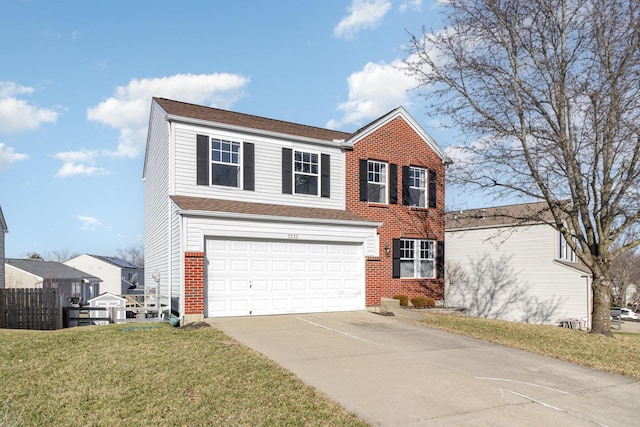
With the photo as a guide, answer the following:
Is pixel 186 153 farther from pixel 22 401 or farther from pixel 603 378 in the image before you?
pixel 603 378

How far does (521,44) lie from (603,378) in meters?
10.3

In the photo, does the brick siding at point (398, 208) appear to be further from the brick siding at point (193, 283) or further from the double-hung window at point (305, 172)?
the brick siding at point (193, 283)

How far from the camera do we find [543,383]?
24.5 feet

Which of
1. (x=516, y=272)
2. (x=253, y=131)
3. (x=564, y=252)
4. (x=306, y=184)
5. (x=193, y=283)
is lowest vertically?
(x=516, y=272)

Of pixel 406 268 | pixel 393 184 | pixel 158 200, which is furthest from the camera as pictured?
pixel 406 268

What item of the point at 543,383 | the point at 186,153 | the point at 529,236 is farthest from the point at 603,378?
the point at 529,236

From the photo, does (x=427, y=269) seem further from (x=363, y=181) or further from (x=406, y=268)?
(x=363, y=181)

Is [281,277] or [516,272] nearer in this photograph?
[281,277]

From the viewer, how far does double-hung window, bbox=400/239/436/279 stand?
18078 millimetres

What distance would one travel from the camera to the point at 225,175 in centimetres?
1491

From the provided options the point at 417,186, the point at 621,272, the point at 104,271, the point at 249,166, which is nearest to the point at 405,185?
the point at 417,186

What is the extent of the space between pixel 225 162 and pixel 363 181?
5.30m

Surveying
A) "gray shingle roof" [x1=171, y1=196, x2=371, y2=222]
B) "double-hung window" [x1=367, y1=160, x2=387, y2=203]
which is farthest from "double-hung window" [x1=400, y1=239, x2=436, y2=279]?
"gray shingle roof" [x1=171, y1=196, x2=371, y2=222]

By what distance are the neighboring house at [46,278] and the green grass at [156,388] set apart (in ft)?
97.5
